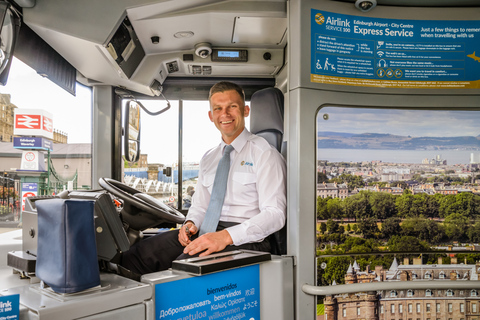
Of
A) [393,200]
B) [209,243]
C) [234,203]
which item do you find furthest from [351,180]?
[209,243]

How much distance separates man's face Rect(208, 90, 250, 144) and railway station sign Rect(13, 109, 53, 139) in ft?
4.26

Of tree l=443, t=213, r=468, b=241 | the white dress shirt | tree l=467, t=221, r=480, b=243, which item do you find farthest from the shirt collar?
tree l=467, t=221, r=480, b=243

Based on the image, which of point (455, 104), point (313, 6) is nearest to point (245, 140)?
point (313, 6)

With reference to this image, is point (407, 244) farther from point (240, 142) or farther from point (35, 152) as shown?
point (35, 152)

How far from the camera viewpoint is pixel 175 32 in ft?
8.16

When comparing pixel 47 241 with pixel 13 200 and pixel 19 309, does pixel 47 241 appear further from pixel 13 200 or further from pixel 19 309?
pixel 13 200

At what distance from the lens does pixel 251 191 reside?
2.15m

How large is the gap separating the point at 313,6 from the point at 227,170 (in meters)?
1.03

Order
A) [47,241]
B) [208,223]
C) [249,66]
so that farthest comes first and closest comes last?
1. [249,66]
2. [208,223]
3. [47,241]

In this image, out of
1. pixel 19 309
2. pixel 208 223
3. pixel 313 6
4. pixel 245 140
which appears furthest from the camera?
pixel 245 140

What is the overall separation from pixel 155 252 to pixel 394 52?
1.73 metres

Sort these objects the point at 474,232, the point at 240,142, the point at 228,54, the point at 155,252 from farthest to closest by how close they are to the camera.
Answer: the point at 228,54 → the point at 240,142 → the point at 155,252 → the point at 474,232

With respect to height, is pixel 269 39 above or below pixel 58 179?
above

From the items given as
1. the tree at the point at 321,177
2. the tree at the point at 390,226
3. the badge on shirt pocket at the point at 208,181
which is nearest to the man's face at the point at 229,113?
the badge on shirt pocket at the point at 208,181
